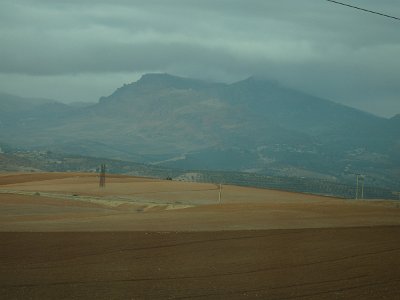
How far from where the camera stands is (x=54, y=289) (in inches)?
994

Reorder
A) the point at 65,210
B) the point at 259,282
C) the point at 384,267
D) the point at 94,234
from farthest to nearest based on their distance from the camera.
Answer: the point at 65,210, the point at 94,234, the point at 384,267, the point at 259,282

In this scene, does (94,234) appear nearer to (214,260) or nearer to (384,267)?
(214,260)

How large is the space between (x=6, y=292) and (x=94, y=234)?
1694 centimetres

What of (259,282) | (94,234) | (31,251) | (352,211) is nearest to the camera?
(259,282)

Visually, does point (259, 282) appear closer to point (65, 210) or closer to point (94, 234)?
point (94, 234)

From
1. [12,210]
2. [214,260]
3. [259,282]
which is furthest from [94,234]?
[12,210]

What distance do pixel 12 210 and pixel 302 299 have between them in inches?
1991

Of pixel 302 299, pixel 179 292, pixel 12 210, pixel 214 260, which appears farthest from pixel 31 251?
pixel 12 210

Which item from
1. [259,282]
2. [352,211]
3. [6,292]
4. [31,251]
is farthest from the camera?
[352,211]

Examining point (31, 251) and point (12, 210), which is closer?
point (31, 251)

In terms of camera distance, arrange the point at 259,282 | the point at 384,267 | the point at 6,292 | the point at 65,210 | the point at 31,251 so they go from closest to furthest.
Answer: the point at 6,292 < the point at 259,282 < the point at 384,267 < the point at 31,251 < the point at 65,210

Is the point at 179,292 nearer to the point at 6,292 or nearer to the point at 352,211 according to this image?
the point at 6,292

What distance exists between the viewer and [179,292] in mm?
25453

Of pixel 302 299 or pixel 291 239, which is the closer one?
pixel 302 299
